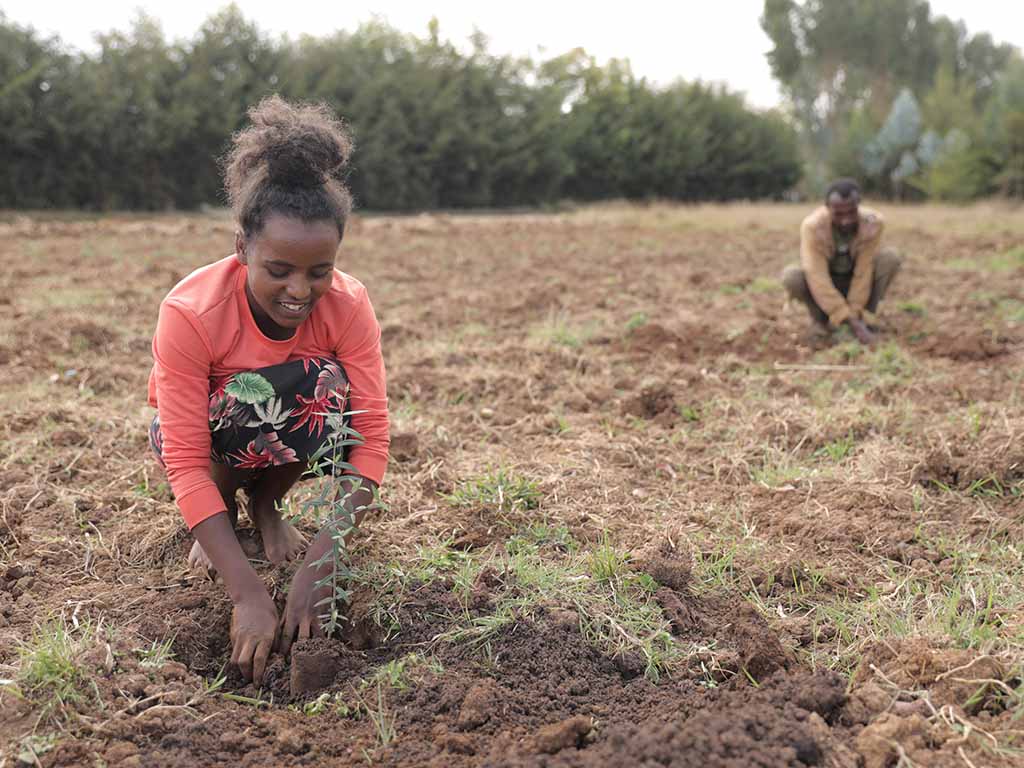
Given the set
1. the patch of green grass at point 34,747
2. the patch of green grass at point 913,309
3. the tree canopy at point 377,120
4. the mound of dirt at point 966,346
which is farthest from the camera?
the tree canopy at point 377,120

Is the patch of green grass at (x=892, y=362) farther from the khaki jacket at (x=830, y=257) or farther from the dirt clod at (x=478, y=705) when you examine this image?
the dirt clod at (x=478, y=705)

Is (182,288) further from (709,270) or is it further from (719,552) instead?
(709,270)

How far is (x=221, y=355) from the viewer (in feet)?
7.13

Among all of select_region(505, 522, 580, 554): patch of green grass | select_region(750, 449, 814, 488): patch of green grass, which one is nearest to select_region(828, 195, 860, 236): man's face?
select_region(750, 449, 814, 488): patch of green grass

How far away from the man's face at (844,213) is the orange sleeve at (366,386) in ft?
11.6

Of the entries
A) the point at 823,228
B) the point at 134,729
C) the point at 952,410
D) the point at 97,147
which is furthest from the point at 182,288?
the point at 97,147

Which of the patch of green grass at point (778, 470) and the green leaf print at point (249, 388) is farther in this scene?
the patch of green grass at point (778, 470)

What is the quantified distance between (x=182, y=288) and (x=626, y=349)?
3194mm

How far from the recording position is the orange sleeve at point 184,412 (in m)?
2.05

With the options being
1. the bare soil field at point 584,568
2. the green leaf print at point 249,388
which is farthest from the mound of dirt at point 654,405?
the green leaf print at point 249,388

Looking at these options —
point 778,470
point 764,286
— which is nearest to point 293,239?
point 778,470

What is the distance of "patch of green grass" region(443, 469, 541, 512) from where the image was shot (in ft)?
9.18

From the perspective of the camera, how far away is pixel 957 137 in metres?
25.6

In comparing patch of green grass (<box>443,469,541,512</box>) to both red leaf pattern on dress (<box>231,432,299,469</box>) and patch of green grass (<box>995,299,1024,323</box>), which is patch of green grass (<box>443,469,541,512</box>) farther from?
patch of green grass (<box>995,299,1024,323</box>)
